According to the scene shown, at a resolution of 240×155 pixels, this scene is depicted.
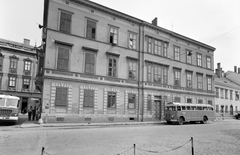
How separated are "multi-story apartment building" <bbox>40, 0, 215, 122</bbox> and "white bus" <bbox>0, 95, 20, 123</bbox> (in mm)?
2807

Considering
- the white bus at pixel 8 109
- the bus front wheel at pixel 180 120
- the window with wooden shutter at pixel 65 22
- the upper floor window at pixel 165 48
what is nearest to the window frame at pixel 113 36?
the window with wooden shutter at pixel 65 22

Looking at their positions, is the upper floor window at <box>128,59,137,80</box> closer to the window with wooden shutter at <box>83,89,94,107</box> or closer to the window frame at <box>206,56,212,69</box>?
the window with wooden shutter at <box>83,89,94,107</box>

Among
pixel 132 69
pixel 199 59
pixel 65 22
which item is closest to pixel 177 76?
pixel 199 59

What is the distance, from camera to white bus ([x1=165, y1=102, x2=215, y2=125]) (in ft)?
82.8

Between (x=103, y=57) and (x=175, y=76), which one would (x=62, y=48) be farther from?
(x=175, y=76)

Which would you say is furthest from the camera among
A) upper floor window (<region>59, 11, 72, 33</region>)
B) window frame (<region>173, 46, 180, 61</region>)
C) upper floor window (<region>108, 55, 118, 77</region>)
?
window frame (<region>173, 46, 180, 61</region>)

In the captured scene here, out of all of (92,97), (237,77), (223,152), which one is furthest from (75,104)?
(237,77)

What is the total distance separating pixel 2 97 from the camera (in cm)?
1966

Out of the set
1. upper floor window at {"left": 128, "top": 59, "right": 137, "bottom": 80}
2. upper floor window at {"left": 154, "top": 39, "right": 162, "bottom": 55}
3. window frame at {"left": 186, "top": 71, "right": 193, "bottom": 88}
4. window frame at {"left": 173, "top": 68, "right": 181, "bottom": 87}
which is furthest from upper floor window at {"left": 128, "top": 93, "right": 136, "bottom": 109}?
window frame at {"left": 186, "top": 71, "right": 193, "bottom": 88}

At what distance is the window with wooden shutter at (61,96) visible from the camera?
21562 millimetres

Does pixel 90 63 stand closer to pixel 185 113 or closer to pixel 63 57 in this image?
pixel 63 57

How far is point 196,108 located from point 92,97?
1462 centimetres

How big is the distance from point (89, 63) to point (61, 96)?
533cm

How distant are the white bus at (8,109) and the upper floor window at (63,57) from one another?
5969 millimetres
